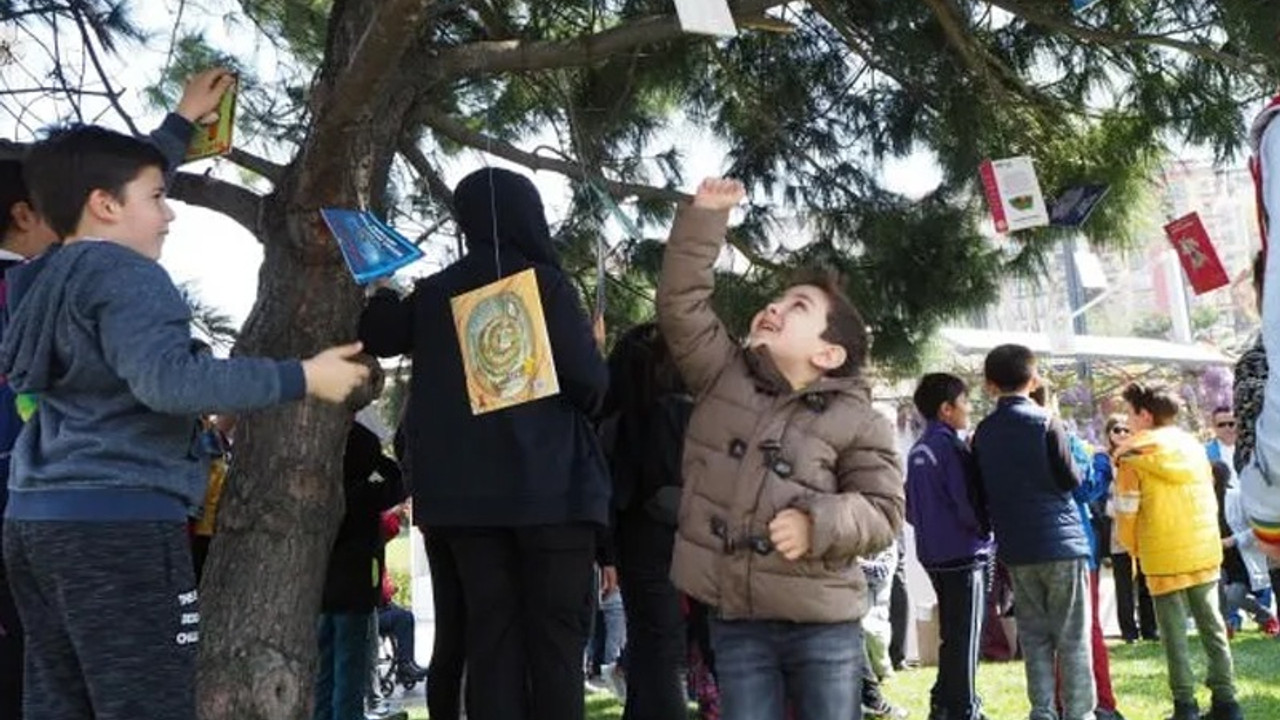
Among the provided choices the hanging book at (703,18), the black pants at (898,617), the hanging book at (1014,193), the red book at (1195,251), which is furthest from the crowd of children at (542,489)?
the black pants at (898,617)

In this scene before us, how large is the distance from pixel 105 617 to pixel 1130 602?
28.6 feet

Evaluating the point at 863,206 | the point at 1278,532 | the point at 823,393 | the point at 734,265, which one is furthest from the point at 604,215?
the point at 1278,532

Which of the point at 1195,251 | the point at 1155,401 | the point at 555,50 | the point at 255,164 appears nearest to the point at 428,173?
the point at 255,164

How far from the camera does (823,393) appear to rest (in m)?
3.18

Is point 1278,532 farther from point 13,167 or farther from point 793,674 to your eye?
point 13,167

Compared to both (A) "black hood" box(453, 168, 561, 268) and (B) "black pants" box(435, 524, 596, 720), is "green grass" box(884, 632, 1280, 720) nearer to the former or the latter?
(B) "black pants" box(435, 524, 596, 720)

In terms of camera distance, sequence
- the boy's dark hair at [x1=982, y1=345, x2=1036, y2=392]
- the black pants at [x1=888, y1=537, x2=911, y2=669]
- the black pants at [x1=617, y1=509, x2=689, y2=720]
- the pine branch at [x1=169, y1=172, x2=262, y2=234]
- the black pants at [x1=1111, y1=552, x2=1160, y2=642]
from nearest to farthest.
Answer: the pine branch at [x1=169, y1=172, x2=262, y2=234], the black pants at [x1=617, y1=509, x2=689, y2=720], the boy's dark hair at [x1=982, y1=345, x2=1036, y2=392], the black pants at [x1=888, y1=537, x2=911, y2=669], the black pants at [x1=1111, y1=552, x2=1160, y2=642]

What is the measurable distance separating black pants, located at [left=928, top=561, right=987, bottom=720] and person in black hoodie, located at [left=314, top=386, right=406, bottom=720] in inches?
85.6

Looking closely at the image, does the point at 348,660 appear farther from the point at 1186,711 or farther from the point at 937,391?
the point at 1186,711

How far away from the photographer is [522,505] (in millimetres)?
3348

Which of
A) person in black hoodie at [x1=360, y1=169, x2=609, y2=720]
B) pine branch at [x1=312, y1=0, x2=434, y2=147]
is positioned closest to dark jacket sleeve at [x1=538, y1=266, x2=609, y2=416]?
person in black hoodie at [x1=360, y1=169, x2=609, y2=720]

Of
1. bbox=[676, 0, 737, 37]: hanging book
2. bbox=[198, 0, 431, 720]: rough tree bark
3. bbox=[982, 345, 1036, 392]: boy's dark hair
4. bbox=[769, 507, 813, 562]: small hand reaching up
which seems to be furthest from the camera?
bbox=[982, 345, 1036, 392]: boy's dark hair

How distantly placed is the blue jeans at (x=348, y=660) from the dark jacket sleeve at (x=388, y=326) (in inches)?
74.0

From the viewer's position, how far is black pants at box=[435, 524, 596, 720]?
3400 millimetres
